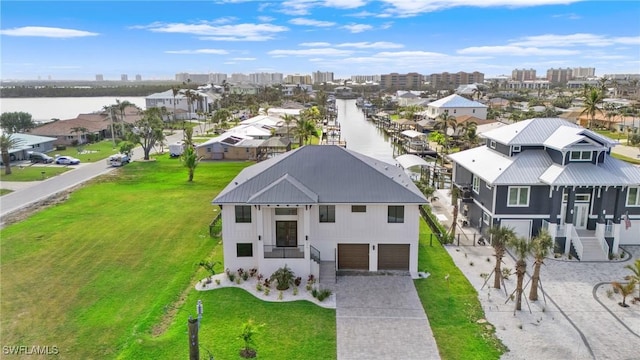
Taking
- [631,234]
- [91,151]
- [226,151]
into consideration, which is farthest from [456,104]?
[631,234]

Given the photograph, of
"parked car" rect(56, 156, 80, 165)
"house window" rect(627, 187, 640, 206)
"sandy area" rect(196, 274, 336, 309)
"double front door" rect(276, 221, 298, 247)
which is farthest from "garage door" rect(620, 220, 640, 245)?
"parked car" rect(56, 156, 80, 165)

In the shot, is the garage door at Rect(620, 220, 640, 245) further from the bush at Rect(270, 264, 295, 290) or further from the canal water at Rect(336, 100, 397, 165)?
the canal water at Rect(336, 100, 397, 165)

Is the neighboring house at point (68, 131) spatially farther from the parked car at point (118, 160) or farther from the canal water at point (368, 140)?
the canal water at point (368, 140)

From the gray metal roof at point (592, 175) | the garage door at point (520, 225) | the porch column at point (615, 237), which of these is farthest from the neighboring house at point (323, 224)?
the porch column at point (615, 237)

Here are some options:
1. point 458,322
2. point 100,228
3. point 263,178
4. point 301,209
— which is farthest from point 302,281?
point 100,228

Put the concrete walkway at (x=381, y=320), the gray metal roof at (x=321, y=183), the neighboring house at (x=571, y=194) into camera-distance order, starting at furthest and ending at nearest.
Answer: the neighboring house at (x=571, y=194) < the gray metal roof at (x=321, y=183) < the concrete walkway at (x=381, y=320)

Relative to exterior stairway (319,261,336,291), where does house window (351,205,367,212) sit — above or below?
above
